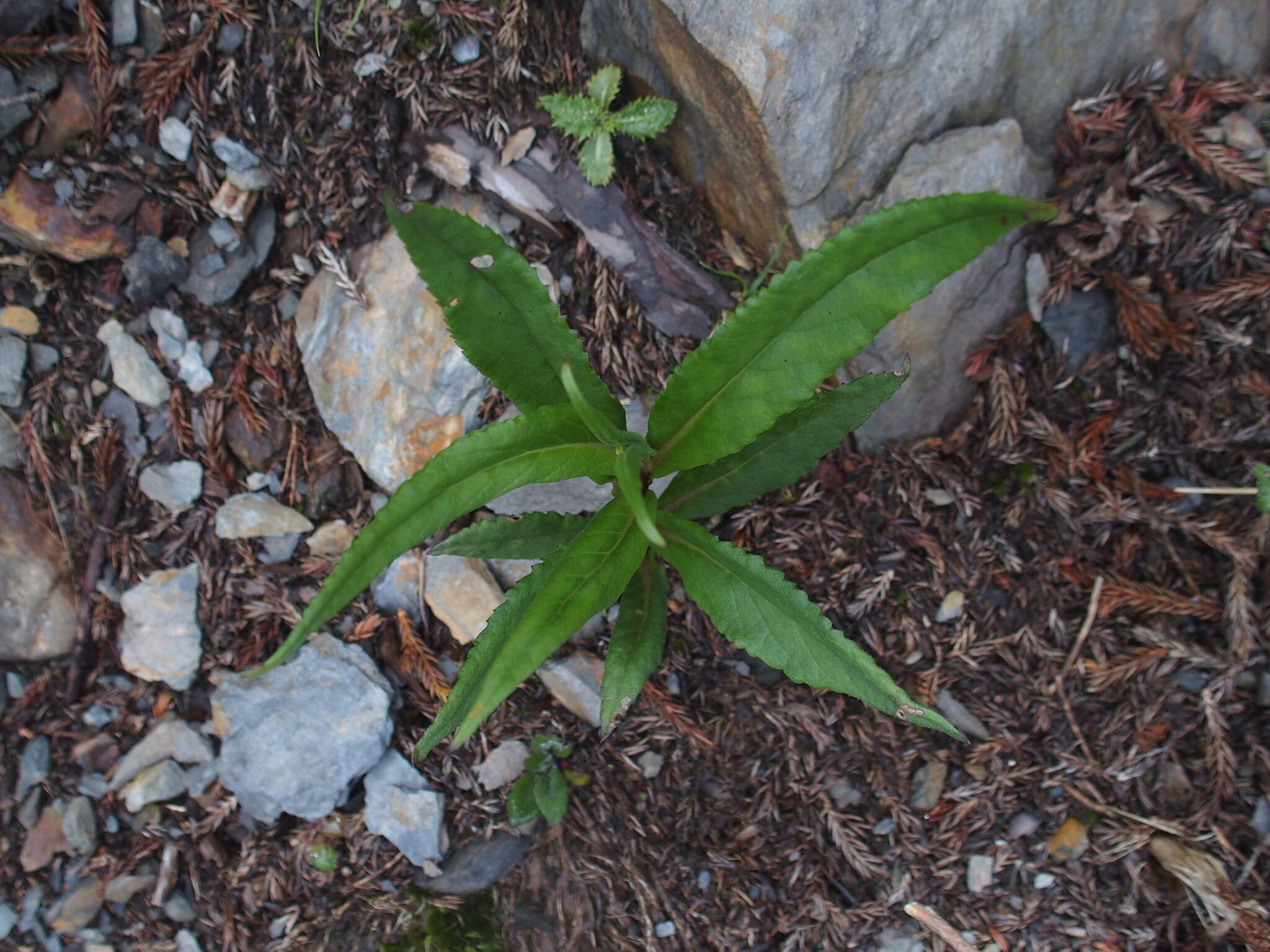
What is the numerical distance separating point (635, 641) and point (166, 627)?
190cm

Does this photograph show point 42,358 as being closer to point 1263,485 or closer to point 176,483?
point 176,483

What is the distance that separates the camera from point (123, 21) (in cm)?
305

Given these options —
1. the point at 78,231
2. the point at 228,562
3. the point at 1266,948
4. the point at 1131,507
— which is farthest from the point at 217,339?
the point at 1266,948

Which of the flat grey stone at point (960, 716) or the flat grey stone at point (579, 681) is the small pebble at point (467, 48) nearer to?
the flat grey stone at point (579, 681)

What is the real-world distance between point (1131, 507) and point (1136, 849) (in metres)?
1.13

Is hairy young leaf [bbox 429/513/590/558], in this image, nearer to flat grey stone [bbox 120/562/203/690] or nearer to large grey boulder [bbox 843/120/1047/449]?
large grey boulder [bbox 843/120/1047/449]

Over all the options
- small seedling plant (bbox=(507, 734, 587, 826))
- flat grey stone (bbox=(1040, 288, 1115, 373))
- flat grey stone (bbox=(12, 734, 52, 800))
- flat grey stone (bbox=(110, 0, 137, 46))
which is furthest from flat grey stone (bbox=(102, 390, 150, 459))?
flat grey stone (bbox=(1040, 288, 1115, 373))

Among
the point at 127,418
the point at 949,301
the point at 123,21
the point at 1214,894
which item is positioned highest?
the point at 123,21

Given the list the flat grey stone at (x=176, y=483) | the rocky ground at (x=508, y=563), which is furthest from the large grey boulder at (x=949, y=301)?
the flat grey stone at (x=176, y=483)

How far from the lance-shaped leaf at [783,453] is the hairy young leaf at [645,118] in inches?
45.5

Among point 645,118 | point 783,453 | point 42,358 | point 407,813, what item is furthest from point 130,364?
point 783,453

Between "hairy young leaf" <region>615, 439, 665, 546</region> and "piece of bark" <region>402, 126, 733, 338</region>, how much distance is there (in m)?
1.05

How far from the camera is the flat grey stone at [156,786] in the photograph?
3182mm

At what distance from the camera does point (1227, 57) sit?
9.21 feet
